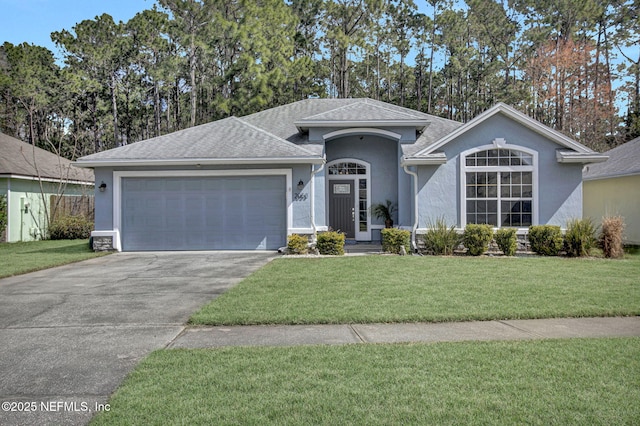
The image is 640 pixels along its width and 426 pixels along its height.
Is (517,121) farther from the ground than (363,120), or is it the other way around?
(363,120)

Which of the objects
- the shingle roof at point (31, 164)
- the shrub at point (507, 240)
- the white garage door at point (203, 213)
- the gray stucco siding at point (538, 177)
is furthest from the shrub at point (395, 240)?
the shingle roof at point (31, 164)

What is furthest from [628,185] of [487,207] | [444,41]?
[444,41]

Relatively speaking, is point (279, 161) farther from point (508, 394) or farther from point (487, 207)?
point (508, 394)

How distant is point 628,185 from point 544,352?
1461cm

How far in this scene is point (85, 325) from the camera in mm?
5723

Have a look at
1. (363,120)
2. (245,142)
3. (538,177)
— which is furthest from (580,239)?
(245,142)

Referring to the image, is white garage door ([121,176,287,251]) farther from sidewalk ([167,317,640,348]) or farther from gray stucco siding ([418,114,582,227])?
sidewalk ([167,317,640,348])

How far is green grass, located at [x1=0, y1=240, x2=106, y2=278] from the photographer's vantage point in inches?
415

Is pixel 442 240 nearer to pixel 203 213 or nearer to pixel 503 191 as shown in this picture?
pixel 503 191

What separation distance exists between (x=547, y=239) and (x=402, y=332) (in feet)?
28.9

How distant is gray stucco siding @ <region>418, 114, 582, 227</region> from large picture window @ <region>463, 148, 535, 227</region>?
10.3 inches

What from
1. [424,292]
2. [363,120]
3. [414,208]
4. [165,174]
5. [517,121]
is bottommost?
[424,292]

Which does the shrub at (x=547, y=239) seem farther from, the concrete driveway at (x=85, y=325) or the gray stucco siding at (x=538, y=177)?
the concrete driveway at (x=85, y=325)

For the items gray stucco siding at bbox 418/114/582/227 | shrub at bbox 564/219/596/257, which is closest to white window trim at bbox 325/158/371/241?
gray stucco siding at bbox 418/114/582/227
